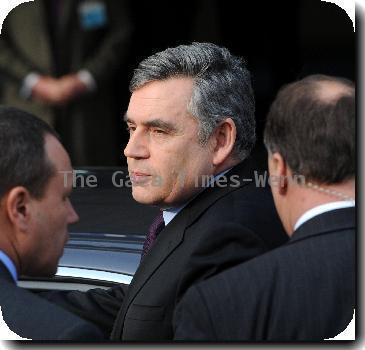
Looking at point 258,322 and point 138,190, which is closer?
point 258,322

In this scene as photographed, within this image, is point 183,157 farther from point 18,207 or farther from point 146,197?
point 18,207

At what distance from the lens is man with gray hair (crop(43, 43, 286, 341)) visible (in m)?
2.41

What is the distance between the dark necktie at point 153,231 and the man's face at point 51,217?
0.58 meters

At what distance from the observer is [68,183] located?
2.03m

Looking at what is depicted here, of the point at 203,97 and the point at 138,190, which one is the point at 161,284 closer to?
the point at 138,190

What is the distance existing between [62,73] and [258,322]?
90.1 inches

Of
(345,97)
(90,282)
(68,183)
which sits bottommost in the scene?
(90,282)

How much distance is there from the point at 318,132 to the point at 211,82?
63 centimetres

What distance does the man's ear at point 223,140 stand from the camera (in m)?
2.53

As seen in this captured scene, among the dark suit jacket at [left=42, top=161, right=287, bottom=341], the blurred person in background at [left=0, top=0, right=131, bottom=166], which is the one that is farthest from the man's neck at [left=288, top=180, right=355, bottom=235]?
the blurred person in background at [left=0, top=0, right=131, bottom=166]

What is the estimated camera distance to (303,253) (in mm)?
1963

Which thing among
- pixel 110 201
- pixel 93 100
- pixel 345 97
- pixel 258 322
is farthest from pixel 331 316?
pixel 93 100

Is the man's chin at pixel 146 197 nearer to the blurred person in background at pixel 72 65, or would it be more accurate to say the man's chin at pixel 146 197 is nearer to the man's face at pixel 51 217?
the man's face at pixel 51 217

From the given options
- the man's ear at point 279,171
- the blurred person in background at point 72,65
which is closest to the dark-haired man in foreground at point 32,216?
the man's ear at point 279,171
